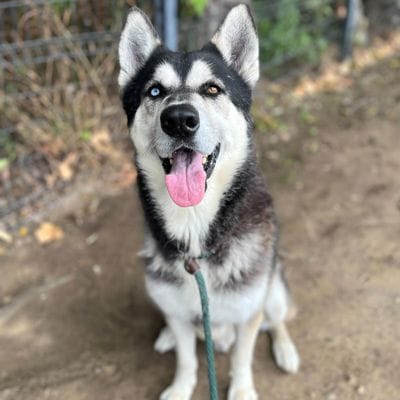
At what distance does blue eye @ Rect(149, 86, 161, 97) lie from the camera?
217 centimetres

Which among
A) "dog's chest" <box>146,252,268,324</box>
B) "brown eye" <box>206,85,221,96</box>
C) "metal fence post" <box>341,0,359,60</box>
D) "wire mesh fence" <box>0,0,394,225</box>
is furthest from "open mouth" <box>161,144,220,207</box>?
"metal fence post" <box>341,0,359,60</box>

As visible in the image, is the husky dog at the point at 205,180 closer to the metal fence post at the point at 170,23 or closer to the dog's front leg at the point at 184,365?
the dog's front leg at the point at 184,365

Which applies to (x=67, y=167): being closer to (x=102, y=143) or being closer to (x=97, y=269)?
(x=102, y=143)

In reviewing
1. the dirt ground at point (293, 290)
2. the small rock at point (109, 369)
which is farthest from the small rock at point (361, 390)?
the small rock at point (109, 369)

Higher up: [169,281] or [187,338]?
[169,281]

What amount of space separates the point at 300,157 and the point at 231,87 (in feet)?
8.49

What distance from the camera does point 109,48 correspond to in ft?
14.6

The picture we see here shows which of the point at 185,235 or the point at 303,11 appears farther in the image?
the point at 303,11

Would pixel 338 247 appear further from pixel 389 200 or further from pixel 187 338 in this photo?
pixel 187 338

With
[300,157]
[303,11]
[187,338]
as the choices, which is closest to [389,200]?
[300,157]

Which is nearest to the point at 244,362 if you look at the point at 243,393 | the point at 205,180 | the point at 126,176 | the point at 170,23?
the point at 243,393

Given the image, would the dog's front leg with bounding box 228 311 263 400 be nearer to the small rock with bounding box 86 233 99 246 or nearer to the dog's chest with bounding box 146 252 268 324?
the dog's chest with bounding box 146 252 268 324

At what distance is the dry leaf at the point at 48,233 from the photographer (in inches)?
153

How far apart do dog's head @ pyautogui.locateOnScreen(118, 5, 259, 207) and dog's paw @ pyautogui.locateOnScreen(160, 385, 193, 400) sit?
1196 millimetres
